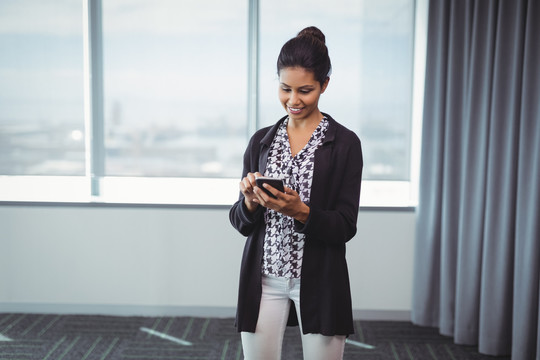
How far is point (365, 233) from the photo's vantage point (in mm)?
3479

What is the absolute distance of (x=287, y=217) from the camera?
1.52 metres

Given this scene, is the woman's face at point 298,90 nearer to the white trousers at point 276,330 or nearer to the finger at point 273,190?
the finger at point 273,190

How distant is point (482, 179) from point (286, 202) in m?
1.96

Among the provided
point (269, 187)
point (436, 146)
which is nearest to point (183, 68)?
point (436, 146)

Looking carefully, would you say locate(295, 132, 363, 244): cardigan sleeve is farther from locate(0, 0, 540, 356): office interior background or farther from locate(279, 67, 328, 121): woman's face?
locate(0, 0, 540, 356): office interior background

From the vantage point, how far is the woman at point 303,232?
1.45 m

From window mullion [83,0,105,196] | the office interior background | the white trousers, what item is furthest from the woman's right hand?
window mullion [83,0,105,196]

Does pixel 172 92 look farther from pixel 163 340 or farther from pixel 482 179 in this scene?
pixel 482 179

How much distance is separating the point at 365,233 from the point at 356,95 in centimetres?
92

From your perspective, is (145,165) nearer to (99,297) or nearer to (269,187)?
(99,297)

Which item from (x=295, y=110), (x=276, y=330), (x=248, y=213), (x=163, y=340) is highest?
(x=295, y=110)

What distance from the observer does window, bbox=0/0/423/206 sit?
350 cm

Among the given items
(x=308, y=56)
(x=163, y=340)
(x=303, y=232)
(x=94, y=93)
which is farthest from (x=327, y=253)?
(x=94, y=93)

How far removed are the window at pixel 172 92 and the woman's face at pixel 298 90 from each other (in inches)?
82.4
